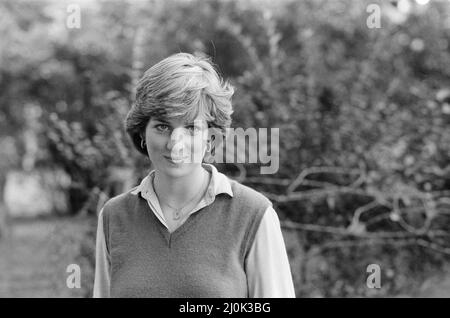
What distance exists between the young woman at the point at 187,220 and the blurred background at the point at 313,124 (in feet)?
6.79

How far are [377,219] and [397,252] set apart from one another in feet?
0.88

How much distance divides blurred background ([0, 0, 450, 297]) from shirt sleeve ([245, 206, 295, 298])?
220cm

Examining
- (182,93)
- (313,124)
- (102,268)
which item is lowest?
(102,268)

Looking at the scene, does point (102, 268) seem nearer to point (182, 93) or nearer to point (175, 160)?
point (175, 160)

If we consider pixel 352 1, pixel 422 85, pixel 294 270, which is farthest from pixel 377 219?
pixel 352 1

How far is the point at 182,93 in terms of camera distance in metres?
1.51

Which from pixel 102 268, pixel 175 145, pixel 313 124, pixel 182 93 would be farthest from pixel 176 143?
pixel 313 124

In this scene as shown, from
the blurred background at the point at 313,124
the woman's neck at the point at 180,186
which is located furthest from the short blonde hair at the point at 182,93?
the blurred background at the point at 313,124

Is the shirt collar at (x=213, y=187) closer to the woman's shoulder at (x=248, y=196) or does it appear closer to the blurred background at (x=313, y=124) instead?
the woman's shoulder at (x=248, y=196)

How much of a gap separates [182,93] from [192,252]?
1.10 feet

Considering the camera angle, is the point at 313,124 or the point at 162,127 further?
the point at 313,124

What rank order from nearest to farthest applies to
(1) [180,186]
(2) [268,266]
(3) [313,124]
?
(2) [268,266]
(1) [180,186]
(3) [313,124]

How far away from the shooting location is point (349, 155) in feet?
13.0

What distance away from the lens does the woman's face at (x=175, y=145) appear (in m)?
1.50
